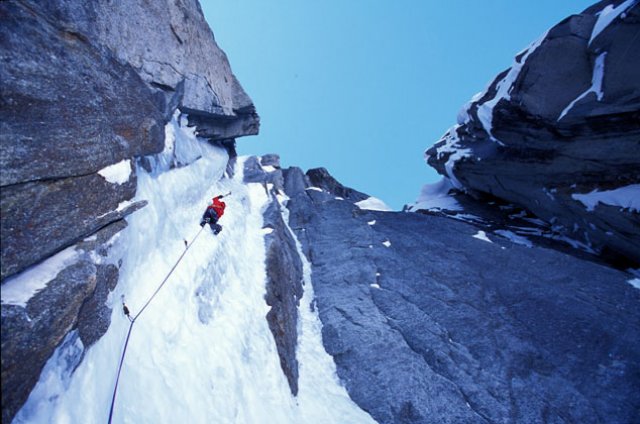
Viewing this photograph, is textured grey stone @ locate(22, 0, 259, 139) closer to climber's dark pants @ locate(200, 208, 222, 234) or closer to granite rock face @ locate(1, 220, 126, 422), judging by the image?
climber's dark pants @ locate(200, 208, 222, 234)

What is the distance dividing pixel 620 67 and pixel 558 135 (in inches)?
153

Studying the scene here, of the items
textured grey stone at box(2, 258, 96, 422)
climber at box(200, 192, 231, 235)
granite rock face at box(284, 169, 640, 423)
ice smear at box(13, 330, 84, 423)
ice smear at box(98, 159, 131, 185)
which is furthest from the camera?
climber at box(200, 192, 231, 235)

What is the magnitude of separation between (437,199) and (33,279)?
113ft

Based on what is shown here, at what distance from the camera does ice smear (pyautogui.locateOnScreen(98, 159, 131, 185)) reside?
710cm

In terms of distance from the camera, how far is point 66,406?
4.59 meters

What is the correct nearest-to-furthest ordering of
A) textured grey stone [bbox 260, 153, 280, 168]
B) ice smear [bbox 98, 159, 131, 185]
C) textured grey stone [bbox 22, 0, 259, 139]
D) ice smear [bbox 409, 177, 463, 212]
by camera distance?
1. ice smear [bbox 98, 159, 131, 185]
2. textured grey stone [bbox 22, 0, 259, 139]
3. ice smear [bbox 409, 177, 463, 212]
4. textured grey stone [bbox 260, 153, 280, 168]

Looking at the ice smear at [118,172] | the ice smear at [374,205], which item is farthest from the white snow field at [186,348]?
the ice smear at [374,205]

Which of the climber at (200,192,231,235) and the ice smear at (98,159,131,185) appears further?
the climber at (200,192,231,235)

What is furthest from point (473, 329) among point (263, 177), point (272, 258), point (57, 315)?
point (263, 177)

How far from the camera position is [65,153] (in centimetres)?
581

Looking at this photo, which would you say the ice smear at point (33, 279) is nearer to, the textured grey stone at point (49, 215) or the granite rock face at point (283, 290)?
the textured grey stone at point (49, 215)

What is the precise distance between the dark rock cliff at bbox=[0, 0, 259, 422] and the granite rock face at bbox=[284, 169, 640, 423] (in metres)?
9.25

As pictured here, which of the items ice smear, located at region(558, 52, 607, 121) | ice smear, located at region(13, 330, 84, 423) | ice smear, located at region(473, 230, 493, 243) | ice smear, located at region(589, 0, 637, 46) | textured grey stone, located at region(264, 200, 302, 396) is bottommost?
textured grey stone, located at region(264, 200, 302, 396)

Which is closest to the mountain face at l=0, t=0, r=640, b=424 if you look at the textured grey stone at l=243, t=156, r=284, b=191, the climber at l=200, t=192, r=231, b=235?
the climber at l=200, t=192, r=231, b=235
